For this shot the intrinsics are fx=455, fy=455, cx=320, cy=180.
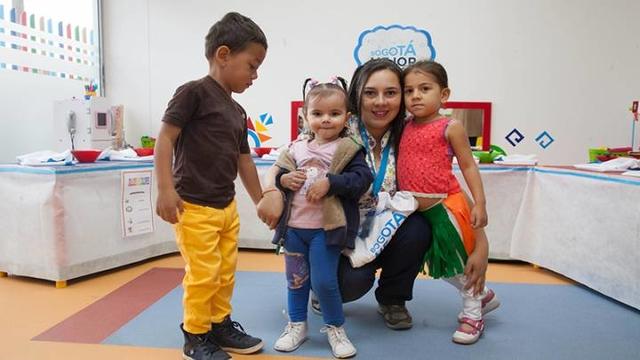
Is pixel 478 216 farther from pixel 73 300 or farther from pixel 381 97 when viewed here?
pixel 73 300

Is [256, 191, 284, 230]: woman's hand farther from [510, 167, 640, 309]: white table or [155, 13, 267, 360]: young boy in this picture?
[510, 167, 640, 309]: white table

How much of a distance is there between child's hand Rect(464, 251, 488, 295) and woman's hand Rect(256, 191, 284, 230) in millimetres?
727

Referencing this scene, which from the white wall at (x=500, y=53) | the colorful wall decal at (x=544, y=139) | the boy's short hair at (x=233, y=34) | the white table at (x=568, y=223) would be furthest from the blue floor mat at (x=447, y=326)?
the white wall at (x=500, y=53)

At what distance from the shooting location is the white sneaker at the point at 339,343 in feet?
4.93

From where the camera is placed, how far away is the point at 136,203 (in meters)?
2.54

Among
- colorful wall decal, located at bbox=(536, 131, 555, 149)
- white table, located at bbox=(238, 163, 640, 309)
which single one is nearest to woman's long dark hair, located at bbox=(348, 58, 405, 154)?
white table, located at bbox=(238, 163, 640, 309)

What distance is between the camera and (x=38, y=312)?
1.89 metres

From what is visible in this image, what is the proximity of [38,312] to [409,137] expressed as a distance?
168cm

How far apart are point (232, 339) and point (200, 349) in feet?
0.44

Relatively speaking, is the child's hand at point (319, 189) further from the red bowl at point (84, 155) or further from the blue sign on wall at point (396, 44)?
the blue sign on wall at point (396, 44)

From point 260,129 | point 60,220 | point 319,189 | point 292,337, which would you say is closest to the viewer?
point 319,189

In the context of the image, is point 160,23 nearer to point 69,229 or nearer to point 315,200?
point 69,229

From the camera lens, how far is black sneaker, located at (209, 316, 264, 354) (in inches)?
60.8

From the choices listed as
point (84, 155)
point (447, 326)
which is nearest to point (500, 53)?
point (447, 326)
